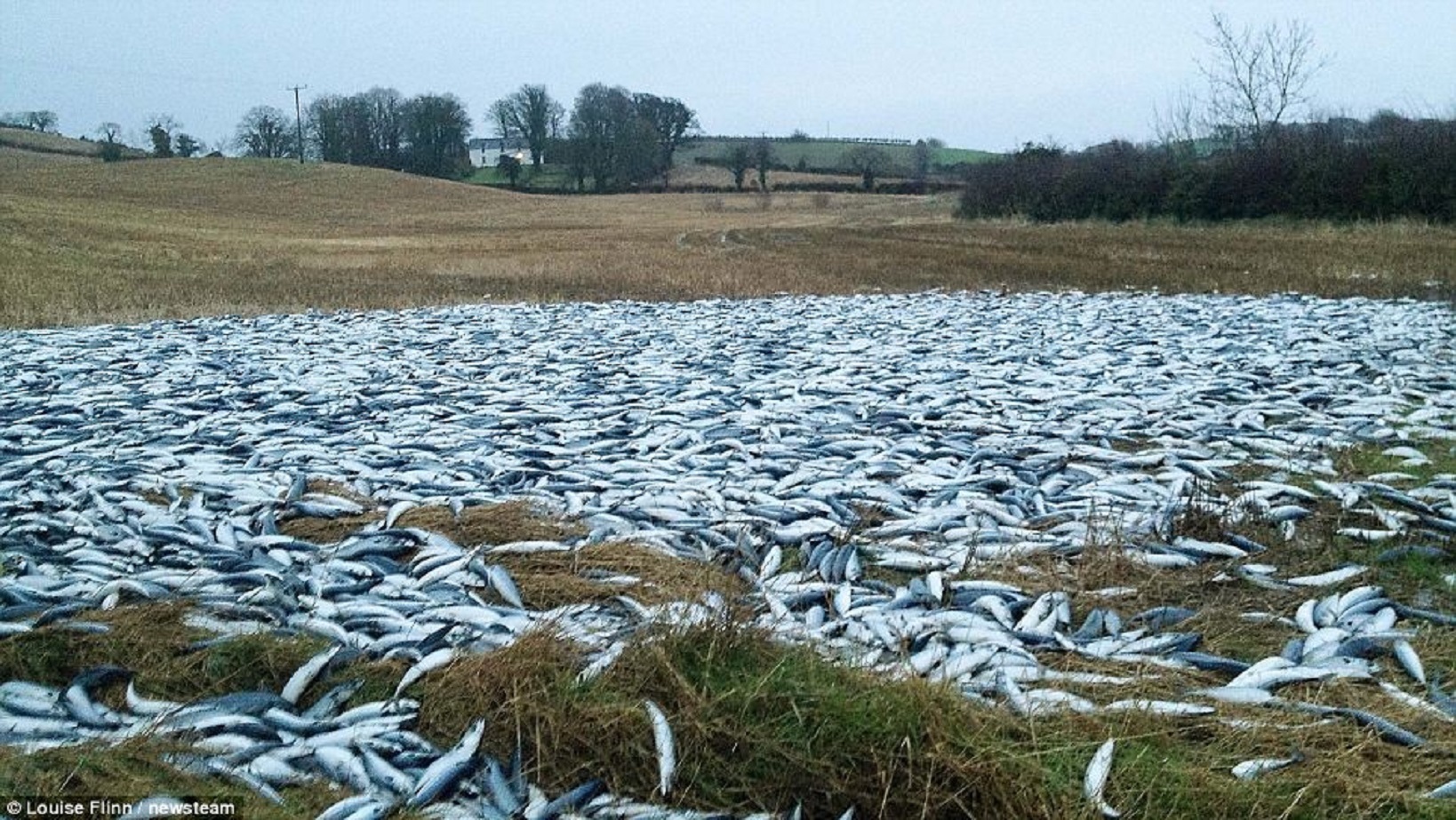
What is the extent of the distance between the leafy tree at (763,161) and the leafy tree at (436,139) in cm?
2448

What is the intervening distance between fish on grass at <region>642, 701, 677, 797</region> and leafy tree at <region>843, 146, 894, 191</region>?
70263 mm

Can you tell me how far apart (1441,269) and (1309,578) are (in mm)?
17849

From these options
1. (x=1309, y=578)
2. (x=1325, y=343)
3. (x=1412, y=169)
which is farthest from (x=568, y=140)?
(x=1309, y=578)

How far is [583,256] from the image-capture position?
30.0 m

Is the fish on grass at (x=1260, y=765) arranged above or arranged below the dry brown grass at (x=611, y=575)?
below

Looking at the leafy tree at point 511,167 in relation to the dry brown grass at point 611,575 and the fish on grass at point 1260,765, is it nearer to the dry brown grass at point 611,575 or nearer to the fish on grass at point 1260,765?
the dry brown grass at point 611,575

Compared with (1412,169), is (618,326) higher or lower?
lower

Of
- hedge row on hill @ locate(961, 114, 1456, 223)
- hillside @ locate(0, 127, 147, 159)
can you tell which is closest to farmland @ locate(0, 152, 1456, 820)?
hedge row on hill @ locate(961, 114, 1456, 223)

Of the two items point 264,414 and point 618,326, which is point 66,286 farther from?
point 264,414

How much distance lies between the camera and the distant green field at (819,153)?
86.4 metres

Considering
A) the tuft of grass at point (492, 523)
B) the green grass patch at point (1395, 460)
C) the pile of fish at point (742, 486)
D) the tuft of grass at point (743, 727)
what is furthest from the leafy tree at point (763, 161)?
the tuft of grass at point (743, 727)

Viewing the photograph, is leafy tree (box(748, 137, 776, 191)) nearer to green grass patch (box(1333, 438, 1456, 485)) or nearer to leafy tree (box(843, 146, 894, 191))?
leafy tree (box(843, 146, 894, 191))

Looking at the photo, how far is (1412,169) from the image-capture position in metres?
28.9

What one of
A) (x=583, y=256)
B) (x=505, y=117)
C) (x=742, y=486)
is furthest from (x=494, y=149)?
(x=742, y=486)
